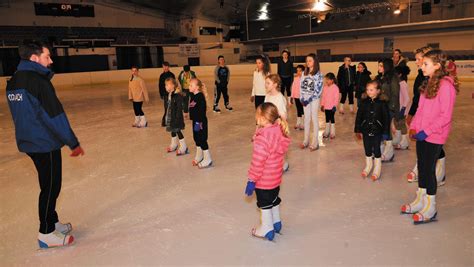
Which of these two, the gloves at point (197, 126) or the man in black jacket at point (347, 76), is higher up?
the man in black jacket at point (347, 76)

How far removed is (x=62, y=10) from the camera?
66.8 feet

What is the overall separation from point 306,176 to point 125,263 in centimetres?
219

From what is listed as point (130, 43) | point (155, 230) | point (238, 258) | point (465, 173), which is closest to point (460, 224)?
point (465, 173)

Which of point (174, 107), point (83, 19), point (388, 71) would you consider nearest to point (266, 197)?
point (174, 107)

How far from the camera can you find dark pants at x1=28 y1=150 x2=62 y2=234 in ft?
8.16

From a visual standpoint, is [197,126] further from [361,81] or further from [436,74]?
[361,81]

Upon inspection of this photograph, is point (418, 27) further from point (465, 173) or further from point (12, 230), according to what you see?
point (12, 230)

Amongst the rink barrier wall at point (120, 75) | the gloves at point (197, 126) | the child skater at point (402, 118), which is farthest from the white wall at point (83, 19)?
the child skater at point (402, 118)

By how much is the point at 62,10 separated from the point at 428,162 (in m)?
22.1

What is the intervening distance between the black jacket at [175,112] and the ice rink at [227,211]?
0.46 metres

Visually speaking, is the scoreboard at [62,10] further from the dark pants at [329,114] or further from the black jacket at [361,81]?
the dark pants at [329,114]

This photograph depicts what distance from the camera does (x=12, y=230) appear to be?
116 inches

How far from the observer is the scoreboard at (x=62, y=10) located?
19.8m

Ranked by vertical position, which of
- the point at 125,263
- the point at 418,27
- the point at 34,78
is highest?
the point at 418,27
